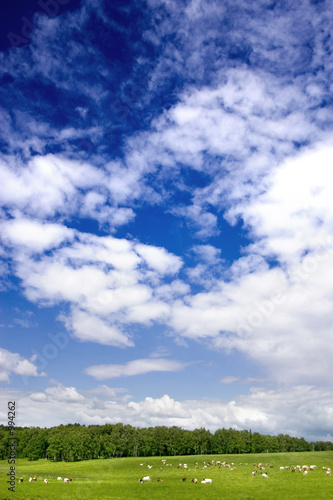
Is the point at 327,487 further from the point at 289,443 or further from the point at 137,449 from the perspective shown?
the point at 289,443

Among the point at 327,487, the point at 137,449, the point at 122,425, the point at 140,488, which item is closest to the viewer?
the point at 327,487

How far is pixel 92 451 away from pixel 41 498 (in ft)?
355

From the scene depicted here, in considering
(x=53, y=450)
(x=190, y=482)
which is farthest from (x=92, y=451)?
(x=190, y=482)

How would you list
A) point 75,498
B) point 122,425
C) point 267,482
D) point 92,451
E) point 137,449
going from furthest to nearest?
point 122,425
point 137,449
point 92,451
point 267,482
point 75,498

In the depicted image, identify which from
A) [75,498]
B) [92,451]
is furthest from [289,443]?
[75,498]

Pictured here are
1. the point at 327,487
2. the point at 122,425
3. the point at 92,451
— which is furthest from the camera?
the point at 122,425

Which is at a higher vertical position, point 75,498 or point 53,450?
point 75,498

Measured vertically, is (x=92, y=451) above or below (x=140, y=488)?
below

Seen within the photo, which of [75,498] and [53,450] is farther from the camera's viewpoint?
[53,450]

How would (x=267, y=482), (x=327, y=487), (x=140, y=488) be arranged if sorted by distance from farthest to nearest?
(x=267, y=482)
(x=140, y=488)
(x=327, y=487)

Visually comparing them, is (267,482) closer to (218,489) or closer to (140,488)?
(218,489)

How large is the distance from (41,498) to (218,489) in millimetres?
21016

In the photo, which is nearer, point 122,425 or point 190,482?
point 190,482

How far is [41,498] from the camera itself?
1486 inches
